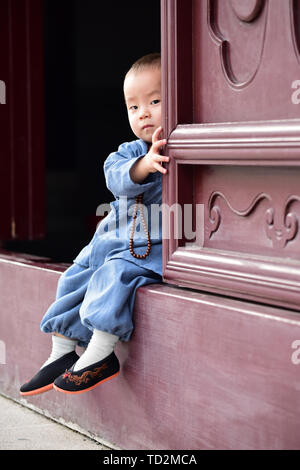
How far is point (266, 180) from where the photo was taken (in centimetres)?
193

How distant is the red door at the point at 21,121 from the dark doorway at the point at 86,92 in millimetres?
2520

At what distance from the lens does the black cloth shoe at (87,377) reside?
7.40 feet

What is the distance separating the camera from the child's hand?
7.23 ft

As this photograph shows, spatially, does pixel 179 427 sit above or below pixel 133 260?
below

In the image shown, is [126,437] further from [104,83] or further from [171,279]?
[104,83]

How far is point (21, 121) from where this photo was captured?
3992 mm

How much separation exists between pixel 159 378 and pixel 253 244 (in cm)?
51

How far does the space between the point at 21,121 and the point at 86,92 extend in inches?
147

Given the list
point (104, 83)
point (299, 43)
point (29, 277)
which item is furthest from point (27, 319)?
point (104, 83)
